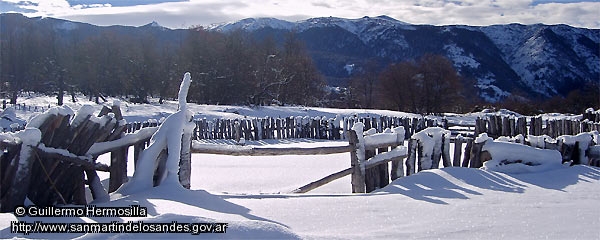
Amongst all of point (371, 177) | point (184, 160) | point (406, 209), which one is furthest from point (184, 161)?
point (406, 209)

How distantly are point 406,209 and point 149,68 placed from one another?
131 feet

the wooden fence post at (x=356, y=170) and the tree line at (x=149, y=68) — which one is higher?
the tree line at (x=149, y=68)

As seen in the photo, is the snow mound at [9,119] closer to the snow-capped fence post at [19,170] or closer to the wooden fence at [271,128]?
the wooden fence at [271,128]

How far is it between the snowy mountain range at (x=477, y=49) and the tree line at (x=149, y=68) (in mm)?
64804

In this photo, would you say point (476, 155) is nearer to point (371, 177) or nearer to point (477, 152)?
point (477, 152)

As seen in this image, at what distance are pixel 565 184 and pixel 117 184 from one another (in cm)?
593

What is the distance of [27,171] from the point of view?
197 inches

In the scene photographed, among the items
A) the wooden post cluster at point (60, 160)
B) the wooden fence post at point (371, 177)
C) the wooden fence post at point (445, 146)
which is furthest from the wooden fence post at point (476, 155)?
the wooden post cluster at point (60, 160)

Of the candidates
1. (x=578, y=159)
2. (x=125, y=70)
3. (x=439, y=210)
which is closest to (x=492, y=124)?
(x=578, y=159)

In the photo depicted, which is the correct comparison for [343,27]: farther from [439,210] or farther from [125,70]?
[439,210]

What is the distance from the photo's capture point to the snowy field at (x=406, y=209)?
4141 millimetres

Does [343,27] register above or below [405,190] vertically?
above

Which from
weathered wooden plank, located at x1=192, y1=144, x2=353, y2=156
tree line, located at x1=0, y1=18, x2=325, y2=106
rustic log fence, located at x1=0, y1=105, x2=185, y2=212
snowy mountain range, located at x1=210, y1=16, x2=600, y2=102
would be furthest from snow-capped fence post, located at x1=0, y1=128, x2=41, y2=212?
snowy mountain range, located at x1=210, y1=16, x2=600, y2=102

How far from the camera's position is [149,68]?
42.3 meters
